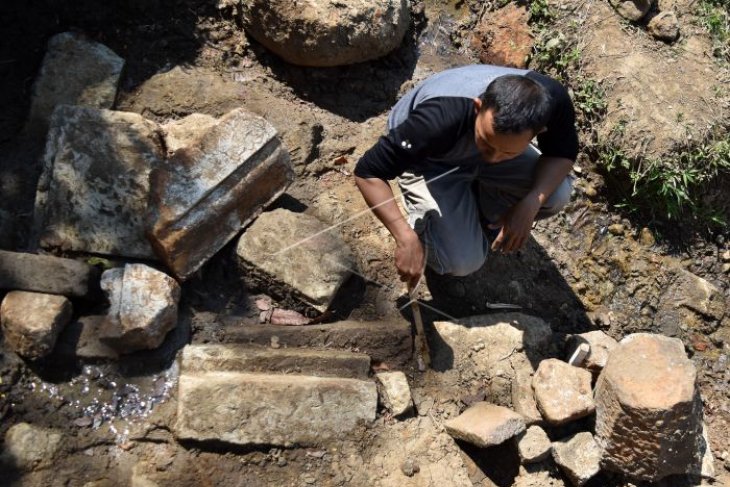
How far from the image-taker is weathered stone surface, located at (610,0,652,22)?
4344mm

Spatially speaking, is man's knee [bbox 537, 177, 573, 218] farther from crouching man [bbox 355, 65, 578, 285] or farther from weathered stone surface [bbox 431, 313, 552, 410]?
weathered stone surface [bbox 431, 313, 552, 410]

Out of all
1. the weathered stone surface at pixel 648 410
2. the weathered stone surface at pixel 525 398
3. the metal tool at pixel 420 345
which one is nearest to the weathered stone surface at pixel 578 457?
the weathered stone surface at pixel 648 410

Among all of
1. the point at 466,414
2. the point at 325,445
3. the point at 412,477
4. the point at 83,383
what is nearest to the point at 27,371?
the point at 83,383

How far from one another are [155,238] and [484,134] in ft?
4.87

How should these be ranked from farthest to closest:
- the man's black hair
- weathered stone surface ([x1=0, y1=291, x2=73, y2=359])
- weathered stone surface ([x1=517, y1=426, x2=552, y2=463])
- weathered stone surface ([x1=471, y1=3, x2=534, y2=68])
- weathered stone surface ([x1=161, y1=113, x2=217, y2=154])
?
weathered stone surface ([x1=471, y1=3, x2=534, y2=68]) < weathered stone surface ([x1=161, y1=113, x2=217, y2=154]) < weathered stone surface ([x1=517, y1=426, x2=552, y2=463]) < weathered stone surface ([x1=0, y1=291, x2=73, y2=359]) < the man's black hair

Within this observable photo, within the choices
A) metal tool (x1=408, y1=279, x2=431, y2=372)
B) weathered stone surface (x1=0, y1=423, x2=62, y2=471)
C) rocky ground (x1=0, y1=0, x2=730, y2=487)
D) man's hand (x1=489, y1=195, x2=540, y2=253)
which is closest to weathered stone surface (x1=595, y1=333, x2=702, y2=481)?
rocky ground (x1=0, y1=0, x2=730, y2=487)

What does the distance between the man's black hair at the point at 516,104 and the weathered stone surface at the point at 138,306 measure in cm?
156

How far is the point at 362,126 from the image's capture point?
4.11 m

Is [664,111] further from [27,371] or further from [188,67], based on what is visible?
[27,371]

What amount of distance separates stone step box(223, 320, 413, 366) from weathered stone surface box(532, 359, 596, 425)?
63 cm

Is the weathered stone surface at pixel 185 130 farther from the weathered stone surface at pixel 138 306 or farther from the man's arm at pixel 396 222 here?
the man's arm at pixel 396 222

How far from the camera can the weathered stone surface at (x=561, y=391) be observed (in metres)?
3.14

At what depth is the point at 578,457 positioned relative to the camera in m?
3.10

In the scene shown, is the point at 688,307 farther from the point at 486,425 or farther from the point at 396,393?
the point at 396,393
